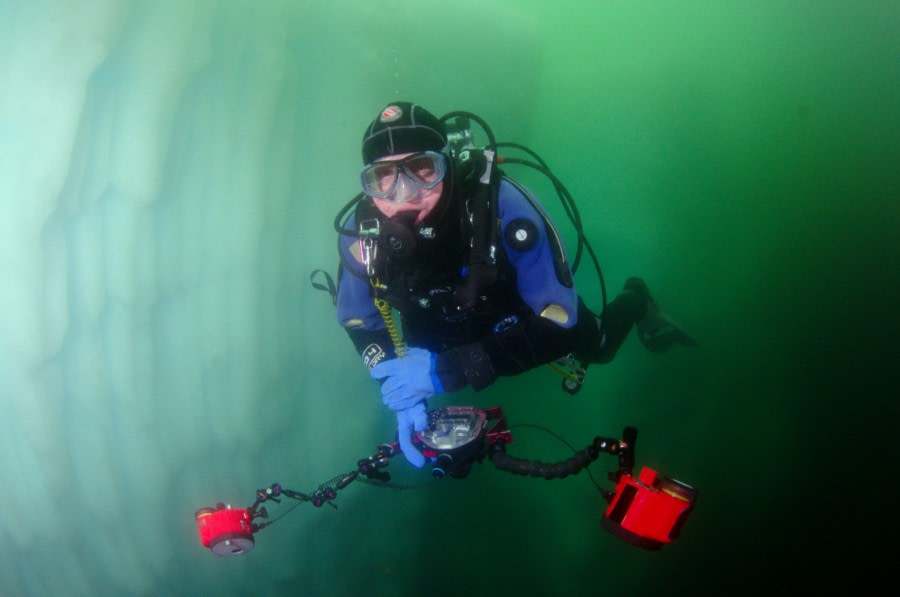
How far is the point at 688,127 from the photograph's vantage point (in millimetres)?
5992

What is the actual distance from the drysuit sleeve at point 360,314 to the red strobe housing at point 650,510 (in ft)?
4.81

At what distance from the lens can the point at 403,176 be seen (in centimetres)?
203

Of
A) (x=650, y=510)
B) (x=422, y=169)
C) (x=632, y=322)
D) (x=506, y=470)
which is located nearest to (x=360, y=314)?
(x=422, y=169)

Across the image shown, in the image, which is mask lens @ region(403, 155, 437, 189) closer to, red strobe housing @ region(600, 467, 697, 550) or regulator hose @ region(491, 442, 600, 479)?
regulator hose @ region(491, 442, 600, 479)

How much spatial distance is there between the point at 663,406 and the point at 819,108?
6.04 meters

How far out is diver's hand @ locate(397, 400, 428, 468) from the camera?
2275mm

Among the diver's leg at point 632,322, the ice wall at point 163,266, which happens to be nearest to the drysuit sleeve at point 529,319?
the diver's leg at point 632,322

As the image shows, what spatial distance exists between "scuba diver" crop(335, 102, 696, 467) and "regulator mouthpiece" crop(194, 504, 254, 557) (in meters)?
0.94

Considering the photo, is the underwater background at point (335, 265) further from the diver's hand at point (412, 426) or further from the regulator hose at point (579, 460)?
the regulator hose at point (579, 460)

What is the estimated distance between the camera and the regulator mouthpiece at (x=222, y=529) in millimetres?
2172

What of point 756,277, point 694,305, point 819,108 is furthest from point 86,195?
point 819,108

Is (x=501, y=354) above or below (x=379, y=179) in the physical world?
below

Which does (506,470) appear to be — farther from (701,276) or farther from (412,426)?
(701,276)

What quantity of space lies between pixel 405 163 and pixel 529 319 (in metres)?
1.02
